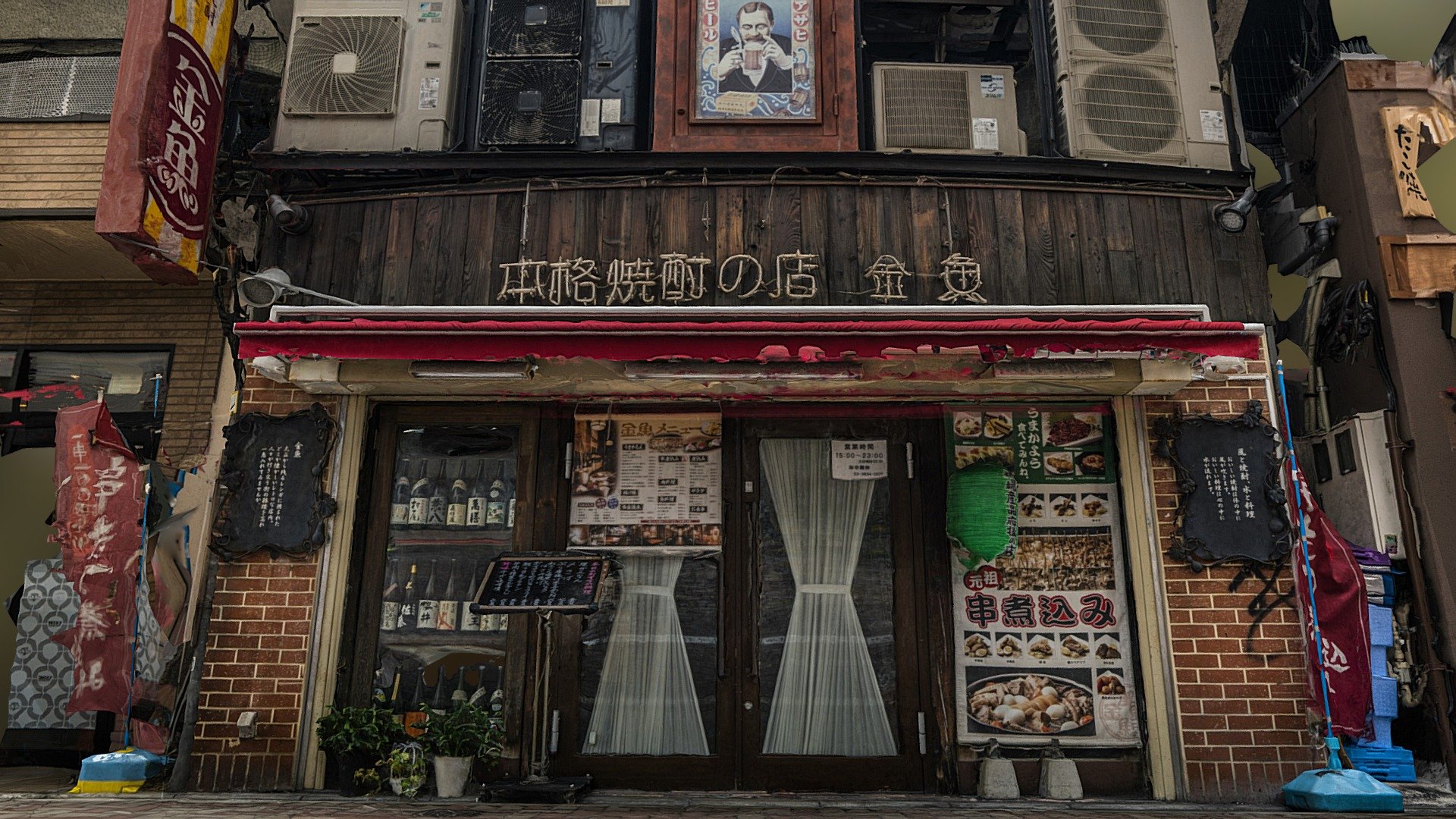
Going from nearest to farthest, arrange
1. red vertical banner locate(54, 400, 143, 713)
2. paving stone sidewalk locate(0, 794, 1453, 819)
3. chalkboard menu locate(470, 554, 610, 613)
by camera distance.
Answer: paving stone sidewalk locate(0, 794, 1453, 819), chalkboard menu locate(470, 554, 610, 613), red vertical banner locate(54, 400, 143, 713)

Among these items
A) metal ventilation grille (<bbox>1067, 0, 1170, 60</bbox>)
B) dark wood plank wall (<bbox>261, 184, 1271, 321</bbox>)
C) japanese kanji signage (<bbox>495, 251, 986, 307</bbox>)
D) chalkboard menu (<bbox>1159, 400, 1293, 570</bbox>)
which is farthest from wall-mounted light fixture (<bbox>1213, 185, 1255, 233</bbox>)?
japanese kanji signage (<bbox>495, 251, 986, 307</bbox>)

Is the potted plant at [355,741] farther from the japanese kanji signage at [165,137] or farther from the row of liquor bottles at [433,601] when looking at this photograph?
the japanese kanji signage at [165,137]

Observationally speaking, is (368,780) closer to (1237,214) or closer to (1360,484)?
(1360,484)

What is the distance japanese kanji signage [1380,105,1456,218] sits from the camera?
739 centimetres

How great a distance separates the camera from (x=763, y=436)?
742 centimetres

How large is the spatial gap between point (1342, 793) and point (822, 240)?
526 centimetres

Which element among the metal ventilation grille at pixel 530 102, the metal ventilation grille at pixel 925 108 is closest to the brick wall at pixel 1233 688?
the metal ventilation grille at pixel 925 108

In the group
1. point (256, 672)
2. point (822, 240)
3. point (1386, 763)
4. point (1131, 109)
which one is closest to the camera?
point (1386, 763)

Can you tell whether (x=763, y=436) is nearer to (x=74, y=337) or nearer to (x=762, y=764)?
(x=762, y=764)

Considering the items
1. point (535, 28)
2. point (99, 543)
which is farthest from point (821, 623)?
point (535, 28)

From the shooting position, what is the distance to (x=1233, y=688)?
21.3 ft

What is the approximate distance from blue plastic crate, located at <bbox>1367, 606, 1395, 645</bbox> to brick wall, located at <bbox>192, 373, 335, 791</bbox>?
7773 millimetres

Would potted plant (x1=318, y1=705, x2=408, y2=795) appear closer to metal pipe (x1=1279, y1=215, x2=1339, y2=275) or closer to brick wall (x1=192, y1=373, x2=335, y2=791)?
brick wall (x1=192, y1=373, x2=335, y2=791)

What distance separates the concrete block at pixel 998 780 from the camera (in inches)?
256
